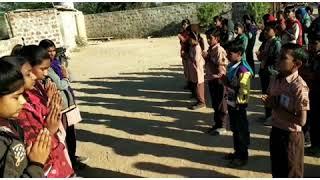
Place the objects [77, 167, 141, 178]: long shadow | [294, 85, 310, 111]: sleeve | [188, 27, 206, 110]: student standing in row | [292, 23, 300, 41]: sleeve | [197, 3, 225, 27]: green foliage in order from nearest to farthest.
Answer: [294, 85, 310, 111]: sleeve < [77, 167, 141, 178]: long shadow < [292, 23, 300, 41]: sleeve < [188, 27, 206, 110]: student standing in row < [197, 3, 225, 27]: green foliage

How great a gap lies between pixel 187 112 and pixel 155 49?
10404mm

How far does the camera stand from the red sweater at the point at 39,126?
3.03 meters

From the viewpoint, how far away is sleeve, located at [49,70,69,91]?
14.3 feet

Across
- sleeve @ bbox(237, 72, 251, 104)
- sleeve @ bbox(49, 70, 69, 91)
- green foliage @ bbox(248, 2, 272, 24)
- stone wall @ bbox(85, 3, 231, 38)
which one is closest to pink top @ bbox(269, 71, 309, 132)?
sleeve @ bbox(237, 72, 251, 104)

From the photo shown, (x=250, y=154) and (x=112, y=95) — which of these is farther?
(x=112, y=95)

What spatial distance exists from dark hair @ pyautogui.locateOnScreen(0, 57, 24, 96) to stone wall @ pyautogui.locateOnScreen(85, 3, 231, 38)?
2165 centimetres

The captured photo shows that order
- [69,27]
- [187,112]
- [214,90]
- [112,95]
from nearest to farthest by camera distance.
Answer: [214,90]
[187,112]
[112,95]
[69,27]

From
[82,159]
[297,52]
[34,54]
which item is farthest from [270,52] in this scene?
[34,54]

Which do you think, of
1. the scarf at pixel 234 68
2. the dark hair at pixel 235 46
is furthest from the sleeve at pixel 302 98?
the dark hair at pixel 235 46

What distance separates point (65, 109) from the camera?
4.50 m

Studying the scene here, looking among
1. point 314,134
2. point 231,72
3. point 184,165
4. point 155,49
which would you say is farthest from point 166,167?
point 155,49

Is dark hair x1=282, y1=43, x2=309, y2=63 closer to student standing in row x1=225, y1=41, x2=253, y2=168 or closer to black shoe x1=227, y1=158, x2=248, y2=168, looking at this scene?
student standing in row x1=225, y1=41, x2=253, y2=168

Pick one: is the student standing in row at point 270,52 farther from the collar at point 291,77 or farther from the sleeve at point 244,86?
the collar at point 291,77

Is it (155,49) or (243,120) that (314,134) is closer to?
(243,120)
